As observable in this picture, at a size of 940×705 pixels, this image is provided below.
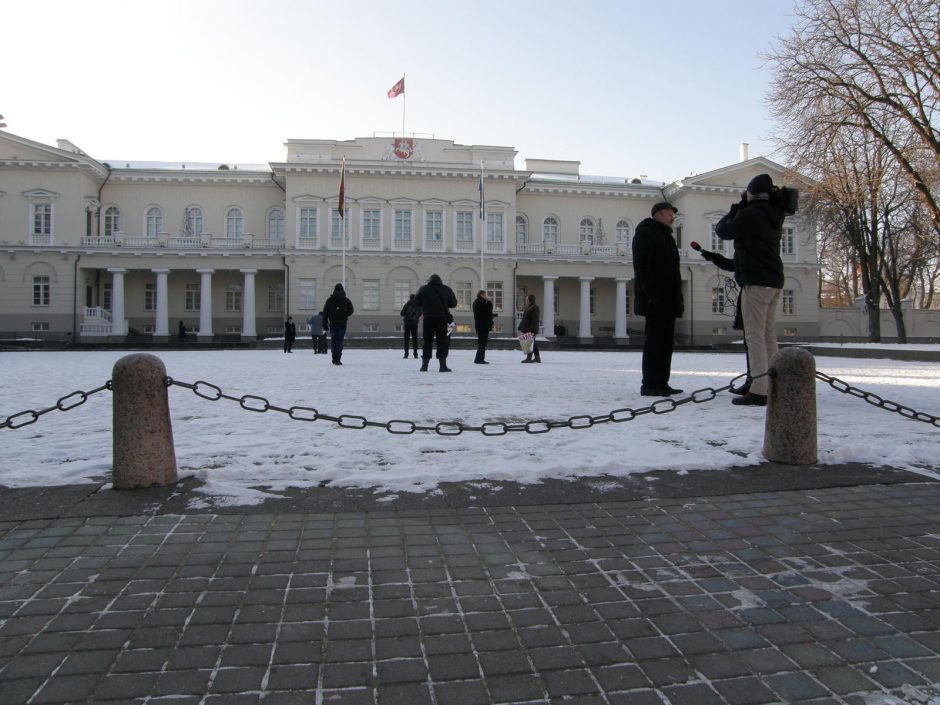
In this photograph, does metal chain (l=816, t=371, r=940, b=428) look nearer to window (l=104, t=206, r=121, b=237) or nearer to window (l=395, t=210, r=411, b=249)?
window (l=395, t=210, r=411, b=249)

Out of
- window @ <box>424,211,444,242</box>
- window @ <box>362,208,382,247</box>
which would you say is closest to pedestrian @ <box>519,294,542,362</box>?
window @ <box>424,211,444,242</box>

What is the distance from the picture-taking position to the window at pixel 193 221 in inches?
1929

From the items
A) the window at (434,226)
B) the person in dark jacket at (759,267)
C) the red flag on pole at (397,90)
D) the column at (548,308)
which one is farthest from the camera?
the column at (548,308)

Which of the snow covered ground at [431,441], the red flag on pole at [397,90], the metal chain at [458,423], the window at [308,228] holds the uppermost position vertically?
the red flag on pole at [397,90]

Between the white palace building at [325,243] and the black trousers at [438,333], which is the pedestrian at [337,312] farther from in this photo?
the white palace building at [325,243]

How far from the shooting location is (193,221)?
1941 inches

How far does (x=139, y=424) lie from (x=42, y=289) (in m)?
48.2

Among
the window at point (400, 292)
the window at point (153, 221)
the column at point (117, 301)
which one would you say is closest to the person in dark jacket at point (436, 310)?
the window at point (400, 292)

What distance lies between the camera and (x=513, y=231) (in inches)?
1898

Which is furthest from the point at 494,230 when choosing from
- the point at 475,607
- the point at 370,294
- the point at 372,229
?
the point at 475,607

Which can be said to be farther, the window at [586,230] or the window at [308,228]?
the window at [586,230]

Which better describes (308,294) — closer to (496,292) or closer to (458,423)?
(496,292)

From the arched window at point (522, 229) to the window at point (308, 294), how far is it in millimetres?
16672

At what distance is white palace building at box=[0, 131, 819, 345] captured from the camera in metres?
44.4
